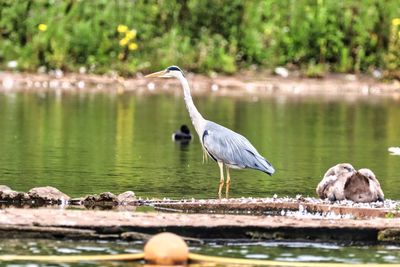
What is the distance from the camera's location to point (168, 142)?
26.6 metres

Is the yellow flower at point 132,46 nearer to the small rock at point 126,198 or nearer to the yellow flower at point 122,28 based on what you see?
the yellow flower at point 122,28

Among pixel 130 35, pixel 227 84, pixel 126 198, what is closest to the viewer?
pixel 126 198

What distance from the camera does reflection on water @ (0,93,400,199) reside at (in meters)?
19.7

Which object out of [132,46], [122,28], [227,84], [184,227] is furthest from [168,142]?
[122,28]

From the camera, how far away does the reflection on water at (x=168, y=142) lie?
19.7 metres

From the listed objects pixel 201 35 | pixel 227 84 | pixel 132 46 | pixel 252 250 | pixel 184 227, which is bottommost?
pixel 252 250

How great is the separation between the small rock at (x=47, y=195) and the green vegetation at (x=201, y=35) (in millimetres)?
26051

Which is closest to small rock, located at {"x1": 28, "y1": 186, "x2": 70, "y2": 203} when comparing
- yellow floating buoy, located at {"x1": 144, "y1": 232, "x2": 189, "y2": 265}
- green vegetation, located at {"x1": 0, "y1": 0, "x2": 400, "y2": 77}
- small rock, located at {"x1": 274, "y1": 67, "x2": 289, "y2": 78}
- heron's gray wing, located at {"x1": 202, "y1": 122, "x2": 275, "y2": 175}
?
heron's gray wing, located at {"x1": 202, "y1": 122, "x2": 275, "y2": 175}

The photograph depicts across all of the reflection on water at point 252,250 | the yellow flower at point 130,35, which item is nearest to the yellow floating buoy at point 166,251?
the reflection on water at point 252,250

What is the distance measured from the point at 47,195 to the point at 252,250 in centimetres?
320

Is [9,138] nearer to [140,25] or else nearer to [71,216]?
[71,216]

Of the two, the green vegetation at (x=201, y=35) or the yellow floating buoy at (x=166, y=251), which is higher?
the green vegetation at (x=201, y=35)

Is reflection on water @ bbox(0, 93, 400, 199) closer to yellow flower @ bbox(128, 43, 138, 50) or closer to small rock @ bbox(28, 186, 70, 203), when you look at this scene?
small rock @ bbox(28, 186, 70, 203)

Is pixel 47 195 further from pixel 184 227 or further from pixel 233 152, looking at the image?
pixel 184 227
